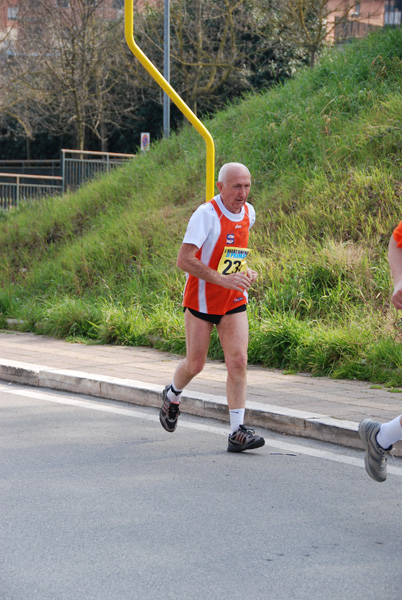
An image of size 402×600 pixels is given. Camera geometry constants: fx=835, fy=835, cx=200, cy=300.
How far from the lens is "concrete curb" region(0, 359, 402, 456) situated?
5902mm

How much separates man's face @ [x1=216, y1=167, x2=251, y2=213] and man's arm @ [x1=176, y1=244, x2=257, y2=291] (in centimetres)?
40

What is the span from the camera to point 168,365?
874 centimetres

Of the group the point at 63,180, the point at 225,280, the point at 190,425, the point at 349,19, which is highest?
the point at 349,19

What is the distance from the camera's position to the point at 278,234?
11109mm

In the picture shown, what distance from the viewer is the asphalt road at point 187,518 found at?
3434 millimetres

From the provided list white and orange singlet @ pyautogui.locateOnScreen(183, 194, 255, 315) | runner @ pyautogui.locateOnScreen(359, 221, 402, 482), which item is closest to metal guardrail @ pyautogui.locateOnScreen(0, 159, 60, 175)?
white and orange singlet @ pyautogui.locateOnScreen(183, 194, 255, 315)

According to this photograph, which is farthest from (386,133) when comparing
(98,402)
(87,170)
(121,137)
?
(121,137)

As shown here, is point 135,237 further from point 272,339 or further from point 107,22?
point 107,22

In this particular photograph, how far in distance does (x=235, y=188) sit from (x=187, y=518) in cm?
222

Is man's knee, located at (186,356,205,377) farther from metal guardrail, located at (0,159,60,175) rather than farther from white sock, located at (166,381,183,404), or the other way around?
metal guardrail, located at (0,159,60,175)

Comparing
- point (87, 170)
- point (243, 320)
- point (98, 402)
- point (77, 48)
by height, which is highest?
point (77, 48)

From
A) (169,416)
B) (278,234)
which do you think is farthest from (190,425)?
(278,234)

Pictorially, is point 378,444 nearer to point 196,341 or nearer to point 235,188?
point 196,341

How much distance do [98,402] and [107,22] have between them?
25.3 metres
